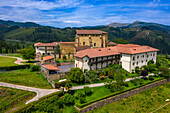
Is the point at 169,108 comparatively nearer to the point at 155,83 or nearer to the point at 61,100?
the point at 155,83

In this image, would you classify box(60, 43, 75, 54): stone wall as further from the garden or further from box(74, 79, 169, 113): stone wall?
box(74, 79, 169, 113): stone wall

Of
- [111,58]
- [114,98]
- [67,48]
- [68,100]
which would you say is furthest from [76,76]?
[67,48]

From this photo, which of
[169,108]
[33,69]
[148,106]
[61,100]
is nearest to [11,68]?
[33,69]

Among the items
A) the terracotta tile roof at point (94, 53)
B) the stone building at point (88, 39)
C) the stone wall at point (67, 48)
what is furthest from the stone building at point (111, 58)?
the stone wall at point (67, 48)

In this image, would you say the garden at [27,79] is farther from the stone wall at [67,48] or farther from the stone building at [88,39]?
the stone building at [88,39]

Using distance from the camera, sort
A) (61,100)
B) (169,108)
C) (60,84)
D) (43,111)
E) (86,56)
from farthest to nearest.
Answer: (86,56) < (60,84) < (169,108) < (61,100) < (43,111)

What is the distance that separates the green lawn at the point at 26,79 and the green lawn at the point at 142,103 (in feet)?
49.6

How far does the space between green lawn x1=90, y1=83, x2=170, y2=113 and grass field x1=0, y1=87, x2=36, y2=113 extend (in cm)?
1483

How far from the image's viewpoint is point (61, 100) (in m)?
27.1

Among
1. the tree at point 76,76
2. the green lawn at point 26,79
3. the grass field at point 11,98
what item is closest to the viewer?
→ the grass field at point 11,98

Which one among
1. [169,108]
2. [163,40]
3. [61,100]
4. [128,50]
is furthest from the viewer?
[163,40]

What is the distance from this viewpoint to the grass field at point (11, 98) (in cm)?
2359

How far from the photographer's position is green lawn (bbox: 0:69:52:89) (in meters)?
32.4

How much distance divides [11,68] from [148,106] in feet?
134
